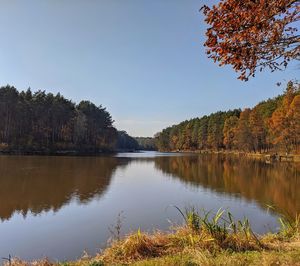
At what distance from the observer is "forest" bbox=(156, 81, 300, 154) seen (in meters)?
52.7

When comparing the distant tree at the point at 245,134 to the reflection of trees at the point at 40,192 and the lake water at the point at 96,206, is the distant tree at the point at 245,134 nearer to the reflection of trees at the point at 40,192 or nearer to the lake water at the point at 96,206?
the lake water at the point at 96,206

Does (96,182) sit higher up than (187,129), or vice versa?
(187,129)

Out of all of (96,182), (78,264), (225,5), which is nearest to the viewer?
(225,5)

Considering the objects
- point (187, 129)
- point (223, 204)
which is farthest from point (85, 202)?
point (187, 129)

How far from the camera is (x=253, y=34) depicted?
5191 mm

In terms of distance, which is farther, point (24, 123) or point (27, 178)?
point (24, 123)

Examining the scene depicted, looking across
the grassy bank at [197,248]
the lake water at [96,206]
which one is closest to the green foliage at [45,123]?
the lake water at [96,206]

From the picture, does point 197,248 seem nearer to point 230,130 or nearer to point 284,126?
point 284,126

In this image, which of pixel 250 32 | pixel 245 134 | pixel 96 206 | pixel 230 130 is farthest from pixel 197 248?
pixel 230 130

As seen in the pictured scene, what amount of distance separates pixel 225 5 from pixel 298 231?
224 inches

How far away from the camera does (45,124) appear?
7306cm

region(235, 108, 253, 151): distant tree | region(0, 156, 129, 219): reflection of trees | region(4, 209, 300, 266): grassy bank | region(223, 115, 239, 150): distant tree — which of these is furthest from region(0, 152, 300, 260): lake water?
region(223, 115, 239, 150): distant tree

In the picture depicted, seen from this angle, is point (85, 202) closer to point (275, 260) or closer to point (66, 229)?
point (66, 229)

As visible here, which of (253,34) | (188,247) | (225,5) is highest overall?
(225,5)
